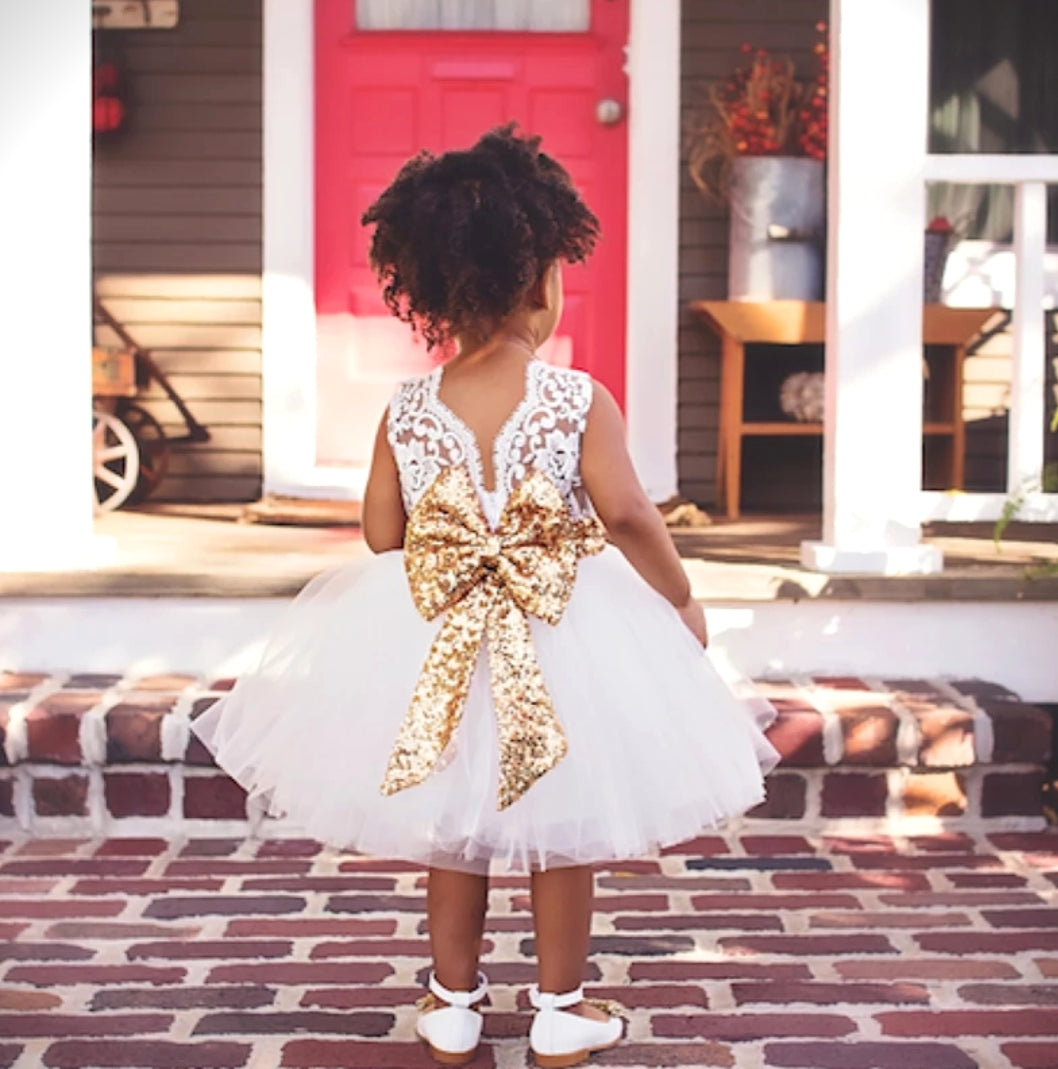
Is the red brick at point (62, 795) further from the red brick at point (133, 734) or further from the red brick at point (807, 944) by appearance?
the red brick at point (807, 944)

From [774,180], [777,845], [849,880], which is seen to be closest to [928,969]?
[849,880]

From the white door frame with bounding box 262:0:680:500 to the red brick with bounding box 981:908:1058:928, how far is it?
308 centimetres

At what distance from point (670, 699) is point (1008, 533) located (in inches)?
113

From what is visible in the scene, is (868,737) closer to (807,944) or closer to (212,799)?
(807,944)

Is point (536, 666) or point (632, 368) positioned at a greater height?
point (632, 368)

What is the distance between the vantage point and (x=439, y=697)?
2352 millimetres

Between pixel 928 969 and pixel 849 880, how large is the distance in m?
0.50

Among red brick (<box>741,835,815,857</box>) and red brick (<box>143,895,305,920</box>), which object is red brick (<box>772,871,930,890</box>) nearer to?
red brick (<box>741,835,815,857</box>)

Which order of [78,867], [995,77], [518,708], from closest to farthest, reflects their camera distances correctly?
[518,708] < [78,867] < [995,77]

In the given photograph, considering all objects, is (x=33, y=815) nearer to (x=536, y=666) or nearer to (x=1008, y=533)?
(x=536, y=666)

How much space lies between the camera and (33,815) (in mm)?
3584

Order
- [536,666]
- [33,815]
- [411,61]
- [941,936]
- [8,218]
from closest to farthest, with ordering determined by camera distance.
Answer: [536,666] → [941,936] → [33,815] → [8,218] → [411,61]

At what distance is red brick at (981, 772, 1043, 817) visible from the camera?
11.9 ft

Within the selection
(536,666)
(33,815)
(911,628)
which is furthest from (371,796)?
(911,628)
